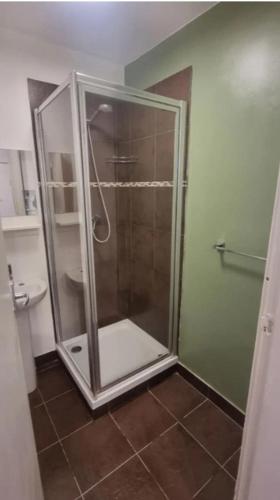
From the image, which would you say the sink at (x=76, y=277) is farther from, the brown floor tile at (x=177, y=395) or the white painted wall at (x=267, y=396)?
the white painted wall at (x=267, y=396)

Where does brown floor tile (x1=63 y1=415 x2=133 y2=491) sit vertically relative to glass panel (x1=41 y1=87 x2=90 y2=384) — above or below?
below

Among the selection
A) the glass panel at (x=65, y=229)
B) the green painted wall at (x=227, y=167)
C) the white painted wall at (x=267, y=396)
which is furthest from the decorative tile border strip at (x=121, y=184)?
the white painted wall at (x=267, y=396)

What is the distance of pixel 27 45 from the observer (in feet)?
5.17

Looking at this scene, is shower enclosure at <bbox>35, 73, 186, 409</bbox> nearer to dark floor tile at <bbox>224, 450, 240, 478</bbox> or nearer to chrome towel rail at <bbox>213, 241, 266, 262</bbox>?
chrome towel rail at <bbox>213, 241, 266, 262</bbox>

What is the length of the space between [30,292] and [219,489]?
5.12 ft

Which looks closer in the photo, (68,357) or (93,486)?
(93,486)

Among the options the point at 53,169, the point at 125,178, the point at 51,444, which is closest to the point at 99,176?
the point at 125,178

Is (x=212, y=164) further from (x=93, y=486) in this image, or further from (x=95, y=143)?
(x=93, y=486)

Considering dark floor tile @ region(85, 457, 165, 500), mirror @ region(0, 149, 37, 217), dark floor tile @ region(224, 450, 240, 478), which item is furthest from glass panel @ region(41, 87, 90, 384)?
dark floor tile @ region(224, 450, 240, 478)

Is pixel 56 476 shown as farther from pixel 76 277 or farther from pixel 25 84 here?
pixel 25 84

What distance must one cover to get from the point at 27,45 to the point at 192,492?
2.73m

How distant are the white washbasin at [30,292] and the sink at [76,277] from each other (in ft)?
0.62

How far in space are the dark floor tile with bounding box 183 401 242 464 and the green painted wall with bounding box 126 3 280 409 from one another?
0.49 ft

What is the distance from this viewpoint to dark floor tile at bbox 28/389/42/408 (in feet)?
5.54
